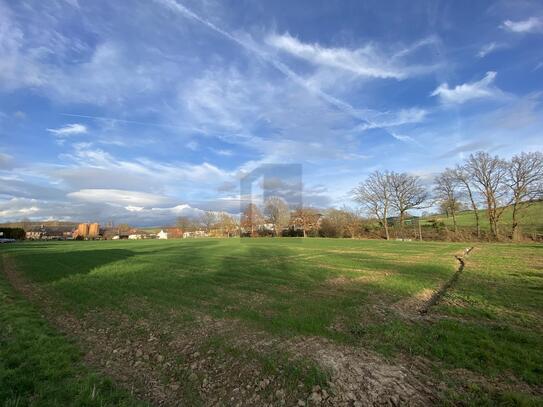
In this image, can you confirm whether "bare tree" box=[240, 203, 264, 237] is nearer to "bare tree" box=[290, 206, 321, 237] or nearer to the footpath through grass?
"bare tree" box=[290, 206, 321, 237]

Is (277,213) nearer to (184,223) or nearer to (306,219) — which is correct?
(306,219)

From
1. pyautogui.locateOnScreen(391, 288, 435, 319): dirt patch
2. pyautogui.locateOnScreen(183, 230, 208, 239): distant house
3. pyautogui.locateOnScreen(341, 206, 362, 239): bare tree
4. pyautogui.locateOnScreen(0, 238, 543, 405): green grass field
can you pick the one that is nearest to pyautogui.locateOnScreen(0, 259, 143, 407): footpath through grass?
pyautogui.locateOnScreen(0, 238, 543, 405): green grass field

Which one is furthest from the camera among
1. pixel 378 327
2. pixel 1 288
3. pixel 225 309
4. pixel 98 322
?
pixel 1 288

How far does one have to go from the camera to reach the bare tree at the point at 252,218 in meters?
94.0

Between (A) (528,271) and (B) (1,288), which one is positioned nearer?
(B) (1,288)

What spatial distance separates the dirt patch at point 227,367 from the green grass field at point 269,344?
3cm

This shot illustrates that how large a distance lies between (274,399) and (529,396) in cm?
387

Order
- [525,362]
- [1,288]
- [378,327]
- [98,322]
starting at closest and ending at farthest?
[525,362], [378,327], [98,322], [1,288]

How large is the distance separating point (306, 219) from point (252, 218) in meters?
20.1

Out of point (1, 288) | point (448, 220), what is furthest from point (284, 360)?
point (448, 220)

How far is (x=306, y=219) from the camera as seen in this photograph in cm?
8125

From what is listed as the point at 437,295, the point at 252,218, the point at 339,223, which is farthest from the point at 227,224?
the point at 437,295

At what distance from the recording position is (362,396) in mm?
4805

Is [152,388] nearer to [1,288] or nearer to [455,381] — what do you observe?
[455,381]
